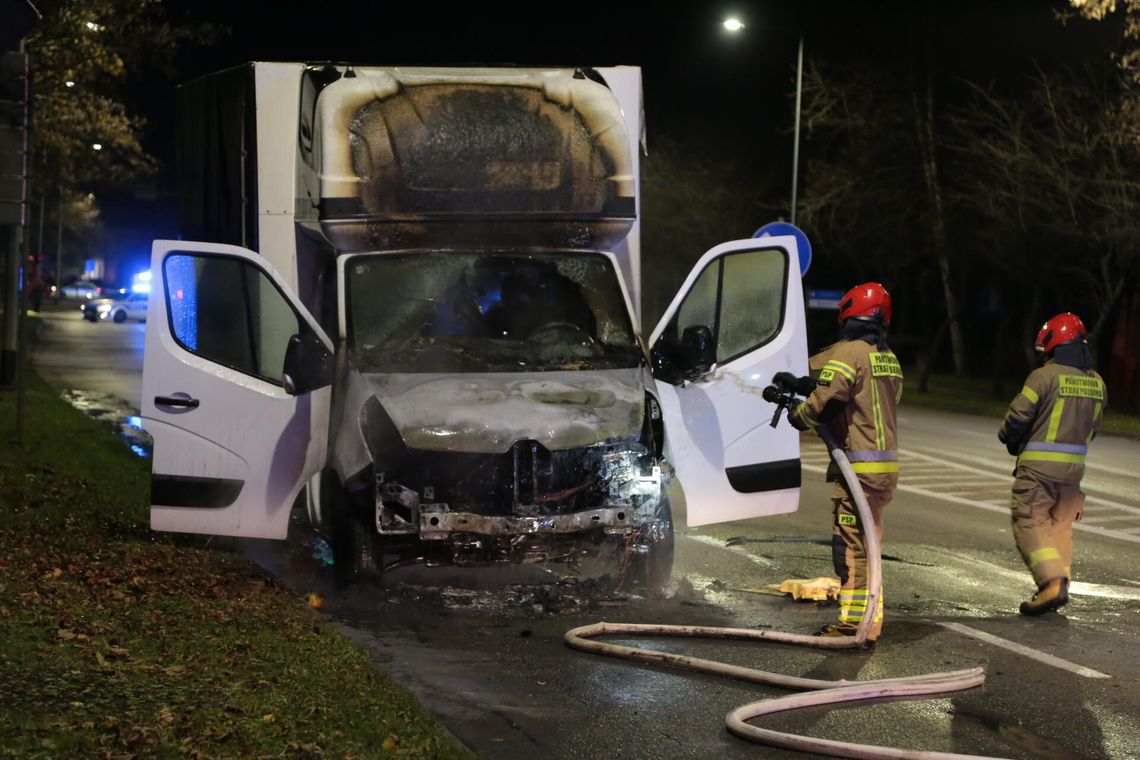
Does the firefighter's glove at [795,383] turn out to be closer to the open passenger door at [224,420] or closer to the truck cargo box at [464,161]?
the truck cargo box at [464,161]

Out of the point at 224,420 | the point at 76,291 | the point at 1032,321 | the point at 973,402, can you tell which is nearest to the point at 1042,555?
the point at 224,420

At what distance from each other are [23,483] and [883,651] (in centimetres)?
673

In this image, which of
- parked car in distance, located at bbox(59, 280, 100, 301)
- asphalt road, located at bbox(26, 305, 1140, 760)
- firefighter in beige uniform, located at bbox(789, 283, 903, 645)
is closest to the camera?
asphalt road, located at bbox(26, 305, 1140, 760)

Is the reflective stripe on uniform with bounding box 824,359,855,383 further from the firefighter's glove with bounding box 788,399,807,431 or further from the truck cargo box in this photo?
the truck cargo box

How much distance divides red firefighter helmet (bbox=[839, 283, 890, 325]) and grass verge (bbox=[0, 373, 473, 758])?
10.4 feet

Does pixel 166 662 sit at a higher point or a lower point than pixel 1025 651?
Result: higher

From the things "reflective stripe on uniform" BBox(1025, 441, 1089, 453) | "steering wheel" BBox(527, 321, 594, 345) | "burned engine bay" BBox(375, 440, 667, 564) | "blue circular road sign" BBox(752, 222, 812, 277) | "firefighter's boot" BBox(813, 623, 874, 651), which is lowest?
"firefighter's boot" BBox(813, 623, 874, 651)

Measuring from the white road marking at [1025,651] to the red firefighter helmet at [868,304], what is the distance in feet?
5.50

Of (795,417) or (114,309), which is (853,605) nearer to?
(795,417)

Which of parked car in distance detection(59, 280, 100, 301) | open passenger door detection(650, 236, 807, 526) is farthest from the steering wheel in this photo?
parked car in distance detection(59, 280, 100, 301)

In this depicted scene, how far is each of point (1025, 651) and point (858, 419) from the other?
1.42 m

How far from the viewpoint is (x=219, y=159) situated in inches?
393

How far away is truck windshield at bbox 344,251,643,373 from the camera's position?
818cm

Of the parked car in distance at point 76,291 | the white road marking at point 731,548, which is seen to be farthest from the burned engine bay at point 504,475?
the parked car in distance at point 76,291
